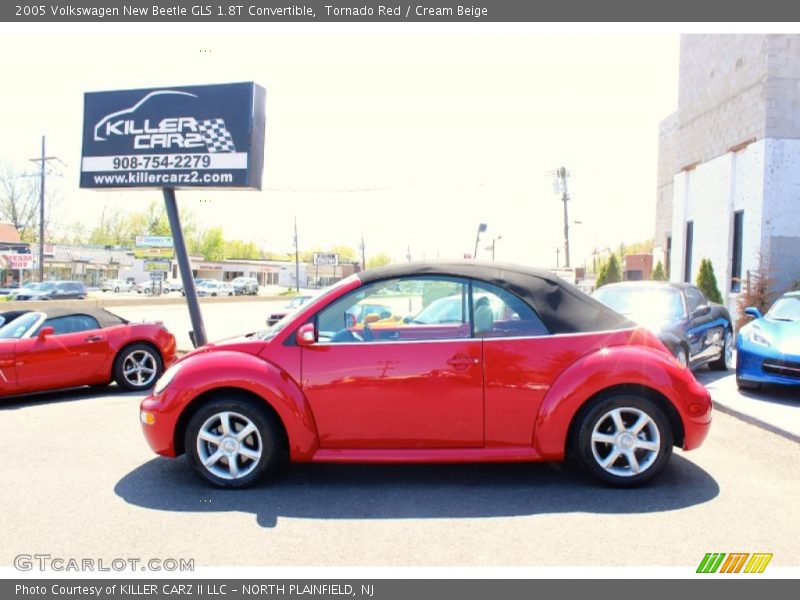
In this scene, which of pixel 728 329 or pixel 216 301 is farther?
pixel 216 301

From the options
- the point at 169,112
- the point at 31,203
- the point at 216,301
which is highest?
the point at 31,203

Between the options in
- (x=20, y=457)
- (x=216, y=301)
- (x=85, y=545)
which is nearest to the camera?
(x=85, y=545)

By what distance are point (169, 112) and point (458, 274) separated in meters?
8.31

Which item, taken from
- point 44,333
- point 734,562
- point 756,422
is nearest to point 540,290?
point 734,562

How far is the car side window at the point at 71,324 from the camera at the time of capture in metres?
8.20

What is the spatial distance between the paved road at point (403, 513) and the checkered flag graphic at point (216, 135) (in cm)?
661

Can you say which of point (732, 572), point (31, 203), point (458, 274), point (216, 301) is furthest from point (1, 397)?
point (31, 203)

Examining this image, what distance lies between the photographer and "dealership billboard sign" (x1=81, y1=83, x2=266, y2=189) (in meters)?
10.6

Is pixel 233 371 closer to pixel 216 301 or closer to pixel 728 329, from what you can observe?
pixel 728 329

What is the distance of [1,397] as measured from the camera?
807cm

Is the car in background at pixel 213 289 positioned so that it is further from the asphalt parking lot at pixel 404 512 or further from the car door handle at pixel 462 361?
the car door handle at pixel 462 361

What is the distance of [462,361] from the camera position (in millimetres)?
4219

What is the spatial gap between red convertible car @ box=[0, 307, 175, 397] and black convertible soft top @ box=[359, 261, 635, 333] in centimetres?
545

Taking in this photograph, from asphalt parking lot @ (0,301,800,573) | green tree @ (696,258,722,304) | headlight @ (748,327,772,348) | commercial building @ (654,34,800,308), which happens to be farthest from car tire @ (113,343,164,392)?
commercial building @ (654,34,800,308)
